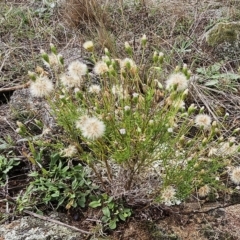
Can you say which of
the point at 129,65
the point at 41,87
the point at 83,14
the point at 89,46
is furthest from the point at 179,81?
the point at 83,14

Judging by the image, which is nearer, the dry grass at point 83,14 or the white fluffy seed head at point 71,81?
the white fluffy seed head at point 71,81

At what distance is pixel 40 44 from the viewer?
2.96 m

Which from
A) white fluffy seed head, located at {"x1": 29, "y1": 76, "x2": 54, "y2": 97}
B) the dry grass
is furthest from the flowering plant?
the dry grass

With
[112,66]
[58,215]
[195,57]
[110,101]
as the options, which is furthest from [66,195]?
[195,57]

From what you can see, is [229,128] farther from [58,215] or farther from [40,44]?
[40,44]

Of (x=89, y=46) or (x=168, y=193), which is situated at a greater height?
(x=89, y=46)

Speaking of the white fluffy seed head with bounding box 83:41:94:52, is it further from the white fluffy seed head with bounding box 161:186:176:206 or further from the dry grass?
the dry grass

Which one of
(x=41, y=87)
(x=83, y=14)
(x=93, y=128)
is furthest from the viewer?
(x=83, y=14)

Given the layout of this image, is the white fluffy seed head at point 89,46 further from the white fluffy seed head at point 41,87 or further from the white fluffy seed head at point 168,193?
the white fluffy seed head at point 168,193

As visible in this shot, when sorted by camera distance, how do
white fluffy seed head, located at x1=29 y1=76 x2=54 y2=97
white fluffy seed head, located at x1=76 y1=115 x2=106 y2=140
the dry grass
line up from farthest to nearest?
the dry grass < white fluffy seed head, located at x1=29 y1=76 x2=54 y2=97 < white fluffy seed head, located at x1=76 y1=115 x2=106 y2=140

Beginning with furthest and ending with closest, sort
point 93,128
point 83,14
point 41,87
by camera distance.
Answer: point 83,14 < point 41,87 < point 93,128

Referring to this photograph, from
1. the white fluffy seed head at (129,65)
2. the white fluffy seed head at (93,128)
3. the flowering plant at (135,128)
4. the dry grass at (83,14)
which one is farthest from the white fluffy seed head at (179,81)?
the dry grass at (83,14)

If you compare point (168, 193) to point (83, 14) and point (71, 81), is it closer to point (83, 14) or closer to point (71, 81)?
point (71, 81)

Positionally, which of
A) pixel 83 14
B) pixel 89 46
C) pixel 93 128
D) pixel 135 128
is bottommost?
pixel 83 14
